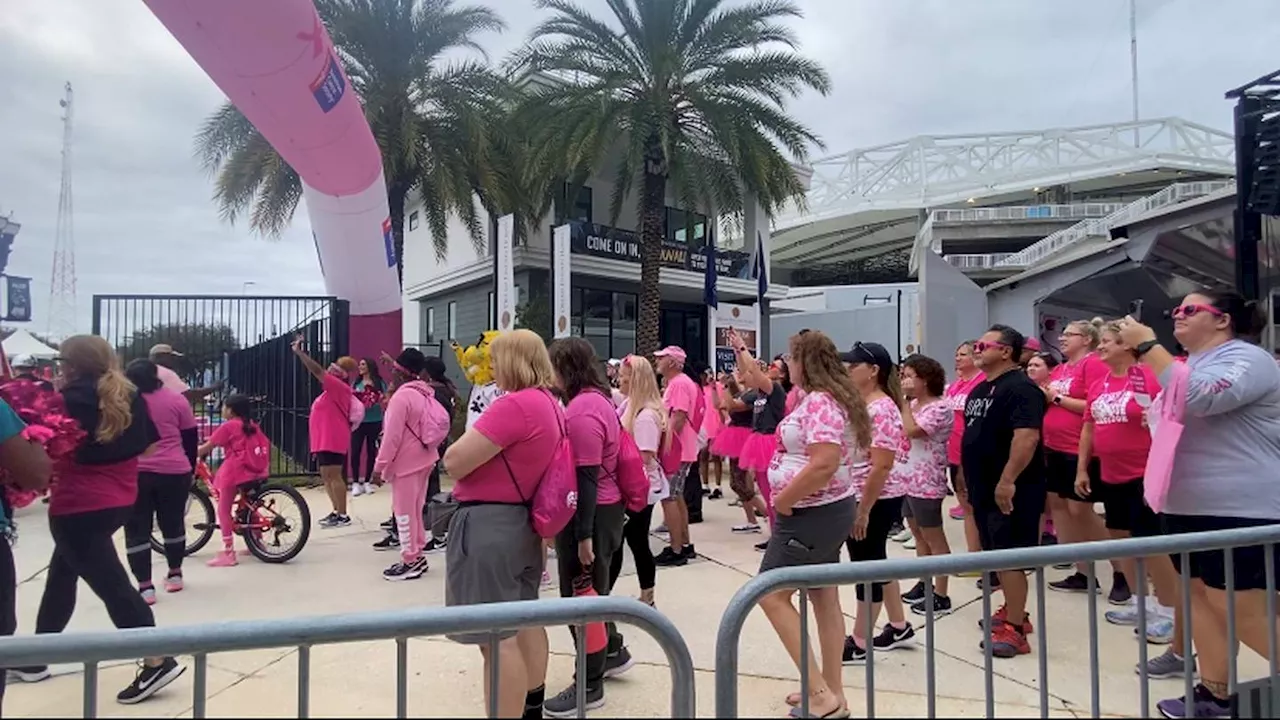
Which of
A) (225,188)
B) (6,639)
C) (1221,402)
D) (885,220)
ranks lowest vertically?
(6,639)

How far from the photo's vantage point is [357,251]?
10.6 metres

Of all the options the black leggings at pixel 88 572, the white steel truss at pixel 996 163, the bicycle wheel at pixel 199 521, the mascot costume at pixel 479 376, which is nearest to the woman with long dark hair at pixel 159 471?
the black leggings at pixel 88 572

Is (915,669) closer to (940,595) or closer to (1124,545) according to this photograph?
(940,595)

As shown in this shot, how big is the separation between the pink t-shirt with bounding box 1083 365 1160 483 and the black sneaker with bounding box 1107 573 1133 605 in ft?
2.41

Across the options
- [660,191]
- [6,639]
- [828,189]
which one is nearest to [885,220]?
[828,189]

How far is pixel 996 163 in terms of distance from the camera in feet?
197

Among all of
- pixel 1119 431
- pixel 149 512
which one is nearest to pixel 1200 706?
pixel 1119 431

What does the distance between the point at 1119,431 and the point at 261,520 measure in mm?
6391

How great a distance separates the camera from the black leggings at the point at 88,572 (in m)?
3.67

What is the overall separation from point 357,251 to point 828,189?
5653 centimetres

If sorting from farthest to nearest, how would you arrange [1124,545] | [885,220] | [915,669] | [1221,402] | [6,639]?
[885,220] < [915,669] < [1221,402] < [1124,545] < [6,639]

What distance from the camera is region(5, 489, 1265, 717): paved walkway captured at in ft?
6.01

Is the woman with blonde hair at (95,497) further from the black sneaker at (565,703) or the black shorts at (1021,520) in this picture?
the black shorts at (1021,520)

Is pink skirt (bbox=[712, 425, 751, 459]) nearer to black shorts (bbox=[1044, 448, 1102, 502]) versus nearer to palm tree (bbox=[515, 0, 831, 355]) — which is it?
black shorts (bbox=[1044, 448, 1102, 502])
